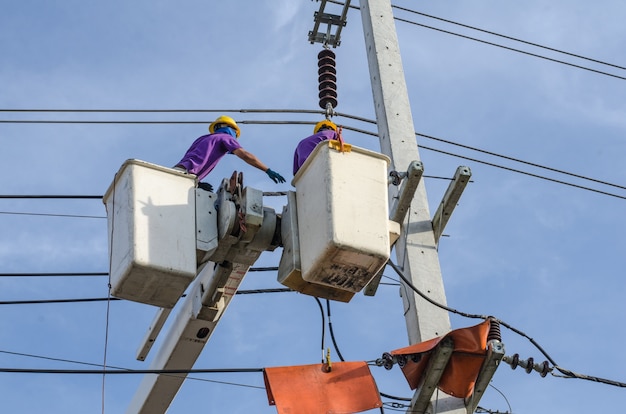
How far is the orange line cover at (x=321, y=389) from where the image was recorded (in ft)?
20.8

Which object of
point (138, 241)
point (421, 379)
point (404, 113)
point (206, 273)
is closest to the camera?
point (138, 241)

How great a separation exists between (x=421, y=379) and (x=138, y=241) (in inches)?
71.1

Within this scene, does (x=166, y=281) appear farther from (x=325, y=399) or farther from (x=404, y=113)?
(x=404, y=113)

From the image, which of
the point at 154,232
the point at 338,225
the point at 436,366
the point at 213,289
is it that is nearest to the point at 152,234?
the point at 154,232

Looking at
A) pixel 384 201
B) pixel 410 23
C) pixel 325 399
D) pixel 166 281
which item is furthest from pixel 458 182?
pixel 410 23

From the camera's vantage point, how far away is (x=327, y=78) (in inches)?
358

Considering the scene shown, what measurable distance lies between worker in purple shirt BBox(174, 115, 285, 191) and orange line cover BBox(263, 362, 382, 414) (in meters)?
1.28

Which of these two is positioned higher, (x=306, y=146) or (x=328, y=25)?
(x=328, y=25)

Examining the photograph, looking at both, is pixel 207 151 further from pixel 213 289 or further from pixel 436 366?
pixel 436 366

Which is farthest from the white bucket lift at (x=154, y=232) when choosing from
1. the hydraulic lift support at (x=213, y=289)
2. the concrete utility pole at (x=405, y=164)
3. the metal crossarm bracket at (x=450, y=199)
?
the metal crossarm bracket at (x=450, y=199)

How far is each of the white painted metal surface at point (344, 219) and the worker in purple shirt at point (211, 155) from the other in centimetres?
113

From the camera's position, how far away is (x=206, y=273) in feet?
22.7

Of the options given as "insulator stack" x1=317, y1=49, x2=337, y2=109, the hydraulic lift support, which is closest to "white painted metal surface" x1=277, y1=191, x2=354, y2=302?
the hydraulic lift support

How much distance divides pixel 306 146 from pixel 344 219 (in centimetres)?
164
